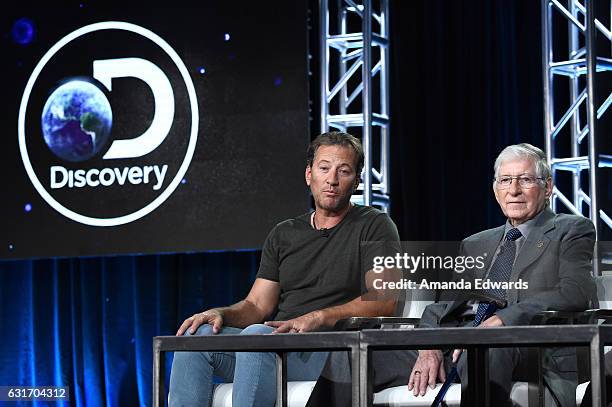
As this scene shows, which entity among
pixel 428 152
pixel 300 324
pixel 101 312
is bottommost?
pixel 101 312

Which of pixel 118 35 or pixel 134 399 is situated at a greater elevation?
pixel 118 35

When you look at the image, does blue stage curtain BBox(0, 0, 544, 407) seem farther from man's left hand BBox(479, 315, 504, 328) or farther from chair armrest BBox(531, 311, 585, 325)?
man's left hand BBox(479, 315, 504, 328)

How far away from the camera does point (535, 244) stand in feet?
8.23

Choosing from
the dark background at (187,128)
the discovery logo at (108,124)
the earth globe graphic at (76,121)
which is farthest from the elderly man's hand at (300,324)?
the earth globe graphic at (76,121)

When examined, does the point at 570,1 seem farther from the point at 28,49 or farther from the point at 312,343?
the point at 312,343

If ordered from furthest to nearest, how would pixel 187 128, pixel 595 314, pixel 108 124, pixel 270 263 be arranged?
pixel 108 124 → pixel 187 128 → pixel 270 263 → pixel 595 314

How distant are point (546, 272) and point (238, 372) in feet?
2.51

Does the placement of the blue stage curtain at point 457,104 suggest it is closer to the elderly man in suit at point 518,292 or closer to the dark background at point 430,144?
the dark background at point 430,144

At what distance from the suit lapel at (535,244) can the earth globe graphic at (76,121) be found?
2.87 meters

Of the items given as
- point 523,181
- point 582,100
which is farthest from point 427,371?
point 582,100

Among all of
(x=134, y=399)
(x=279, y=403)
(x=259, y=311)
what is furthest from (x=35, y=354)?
(x=279, y=403)

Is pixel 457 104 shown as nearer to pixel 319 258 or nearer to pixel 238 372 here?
pixel 319 258

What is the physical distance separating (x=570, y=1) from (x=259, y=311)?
2215 millimetres

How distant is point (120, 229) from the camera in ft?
16.1
